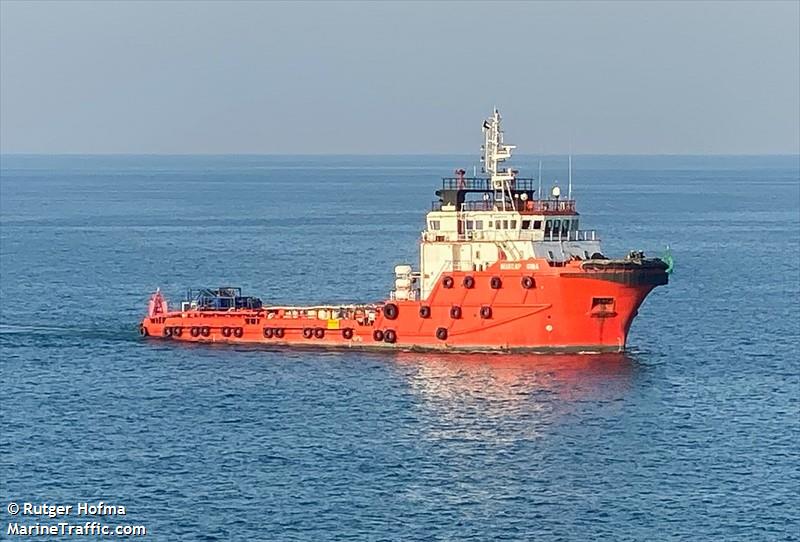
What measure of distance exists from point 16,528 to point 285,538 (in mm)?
7952

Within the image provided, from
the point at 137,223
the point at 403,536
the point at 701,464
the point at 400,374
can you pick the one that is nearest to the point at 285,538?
the point at 403,536

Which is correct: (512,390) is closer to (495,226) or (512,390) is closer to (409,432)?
(409,432)

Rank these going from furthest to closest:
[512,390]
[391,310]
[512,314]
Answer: [391,310] → [512,314] → [512,390]

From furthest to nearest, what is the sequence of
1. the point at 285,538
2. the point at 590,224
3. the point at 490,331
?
the point at 590,224 → the point at 490,331 → the point at 285,538

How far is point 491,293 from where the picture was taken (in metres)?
71.1

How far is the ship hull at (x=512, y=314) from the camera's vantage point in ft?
229

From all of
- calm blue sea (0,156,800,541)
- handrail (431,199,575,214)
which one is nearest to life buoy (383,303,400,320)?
calm blue sea (0,156,800,541)

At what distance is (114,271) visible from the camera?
11612 cm

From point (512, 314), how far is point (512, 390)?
7075 mm

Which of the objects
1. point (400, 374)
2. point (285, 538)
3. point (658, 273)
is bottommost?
point (285, 538)

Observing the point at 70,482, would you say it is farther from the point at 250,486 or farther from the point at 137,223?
the point at 137,223

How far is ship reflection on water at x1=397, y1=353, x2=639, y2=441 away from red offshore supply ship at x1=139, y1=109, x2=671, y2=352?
1223 mm

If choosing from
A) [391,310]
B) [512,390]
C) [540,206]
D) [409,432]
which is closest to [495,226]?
[540,206]

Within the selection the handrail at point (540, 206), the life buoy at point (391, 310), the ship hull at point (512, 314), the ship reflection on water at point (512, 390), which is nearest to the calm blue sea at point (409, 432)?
the ship reflection on water at point (512, 390)
